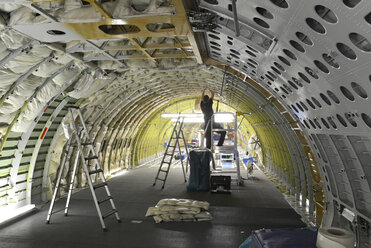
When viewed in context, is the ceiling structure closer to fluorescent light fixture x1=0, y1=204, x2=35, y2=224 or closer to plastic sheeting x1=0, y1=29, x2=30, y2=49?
plastic sheeting x1=0, y1=29, x2=30, y2=49

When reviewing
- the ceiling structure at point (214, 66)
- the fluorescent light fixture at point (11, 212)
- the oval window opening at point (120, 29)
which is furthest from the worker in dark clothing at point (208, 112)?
the fluorescent light fixture at point (11, 212)

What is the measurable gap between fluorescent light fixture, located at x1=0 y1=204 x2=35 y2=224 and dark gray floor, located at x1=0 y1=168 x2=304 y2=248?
25 centimetres

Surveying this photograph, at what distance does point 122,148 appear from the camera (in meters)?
16.0

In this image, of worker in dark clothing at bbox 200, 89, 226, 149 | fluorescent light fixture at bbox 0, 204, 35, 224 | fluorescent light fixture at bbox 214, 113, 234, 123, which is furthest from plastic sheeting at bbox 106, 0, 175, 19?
worker in dark clothing at bbox 200, 89, 226, 149

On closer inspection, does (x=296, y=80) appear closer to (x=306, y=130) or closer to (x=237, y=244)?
(x=306, y=130)

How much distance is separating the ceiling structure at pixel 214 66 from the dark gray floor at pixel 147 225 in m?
1.03

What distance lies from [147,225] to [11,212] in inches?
145

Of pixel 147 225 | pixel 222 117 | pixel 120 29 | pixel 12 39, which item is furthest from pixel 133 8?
pixel 222 117

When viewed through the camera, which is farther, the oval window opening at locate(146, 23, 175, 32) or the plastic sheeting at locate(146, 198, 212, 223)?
the plastic sheeting at locate(146, 198, 212, 223)

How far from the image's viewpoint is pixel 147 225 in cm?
706

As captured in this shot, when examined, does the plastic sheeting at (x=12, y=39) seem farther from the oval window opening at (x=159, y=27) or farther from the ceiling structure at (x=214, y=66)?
the oval window opening at (x=159, y=27)

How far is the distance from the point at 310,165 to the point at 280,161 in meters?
5.10

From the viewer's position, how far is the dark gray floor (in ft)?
19.8

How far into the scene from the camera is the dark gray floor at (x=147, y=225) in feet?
19.8
